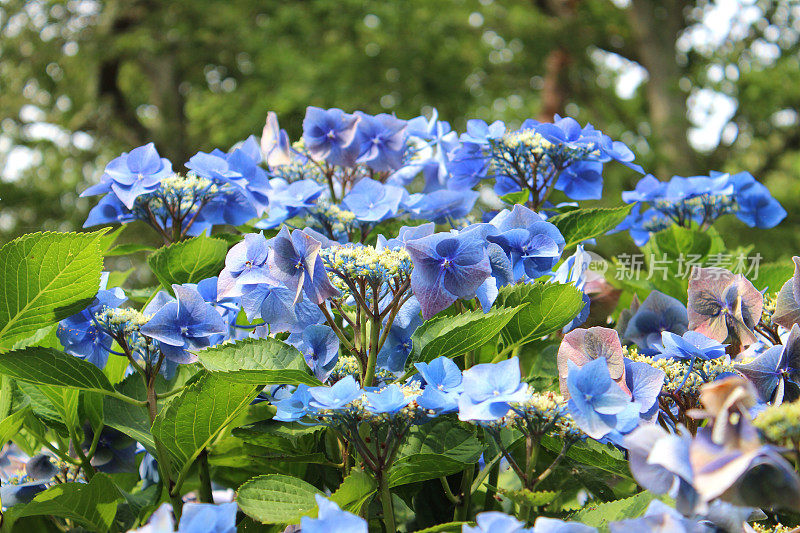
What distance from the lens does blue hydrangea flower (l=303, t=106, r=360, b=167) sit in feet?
4.10

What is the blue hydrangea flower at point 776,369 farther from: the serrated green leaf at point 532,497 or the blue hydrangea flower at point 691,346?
the serrated green leaf at point 532,497

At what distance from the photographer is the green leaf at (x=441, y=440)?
2.61ft

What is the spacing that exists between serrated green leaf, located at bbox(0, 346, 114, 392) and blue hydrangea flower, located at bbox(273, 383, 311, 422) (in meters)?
0.25

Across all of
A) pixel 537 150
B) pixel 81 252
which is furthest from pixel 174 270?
pixel 537 150

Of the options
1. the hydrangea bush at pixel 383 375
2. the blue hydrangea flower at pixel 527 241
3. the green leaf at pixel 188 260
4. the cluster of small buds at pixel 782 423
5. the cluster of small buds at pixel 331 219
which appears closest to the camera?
the cluster of small buds at pixel 782 423

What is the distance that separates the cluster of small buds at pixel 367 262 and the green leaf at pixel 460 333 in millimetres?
79

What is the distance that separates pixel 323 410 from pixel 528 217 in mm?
348

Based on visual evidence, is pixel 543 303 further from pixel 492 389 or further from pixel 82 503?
pixel 82 503

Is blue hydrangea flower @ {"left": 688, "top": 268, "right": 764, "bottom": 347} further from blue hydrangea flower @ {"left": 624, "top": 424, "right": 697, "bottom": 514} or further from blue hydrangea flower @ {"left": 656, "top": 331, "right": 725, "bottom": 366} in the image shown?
blue hydrangea flower @ {"left": 624, "top": 424, "right": 697, "bottom": 514}

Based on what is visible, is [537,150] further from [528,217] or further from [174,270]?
[174,270]

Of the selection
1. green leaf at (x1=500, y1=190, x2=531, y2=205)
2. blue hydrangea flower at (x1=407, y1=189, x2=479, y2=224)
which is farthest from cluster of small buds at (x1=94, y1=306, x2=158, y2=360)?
green leaf at (x1=500, y1=190, x2=531, y2=205)

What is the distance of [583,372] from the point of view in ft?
2.25

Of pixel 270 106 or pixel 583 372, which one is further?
pixel 270 106

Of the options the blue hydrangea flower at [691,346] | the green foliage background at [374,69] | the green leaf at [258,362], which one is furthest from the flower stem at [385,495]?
the green foliage background at [374,69]
